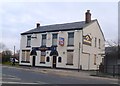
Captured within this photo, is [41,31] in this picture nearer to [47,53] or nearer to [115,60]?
[47,53]

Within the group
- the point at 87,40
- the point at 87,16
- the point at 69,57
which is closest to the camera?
the point at 69,57

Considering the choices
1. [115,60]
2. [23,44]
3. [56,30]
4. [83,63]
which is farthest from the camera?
[23,44]

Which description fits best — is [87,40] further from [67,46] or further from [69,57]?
[69,57]

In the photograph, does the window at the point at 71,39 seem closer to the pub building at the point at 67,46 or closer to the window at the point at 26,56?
the pub building at the point at 67,46

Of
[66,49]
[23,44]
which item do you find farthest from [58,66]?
[23,44]

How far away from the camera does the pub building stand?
156ft

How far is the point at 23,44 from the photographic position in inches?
2265

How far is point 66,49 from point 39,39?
24.6 ft

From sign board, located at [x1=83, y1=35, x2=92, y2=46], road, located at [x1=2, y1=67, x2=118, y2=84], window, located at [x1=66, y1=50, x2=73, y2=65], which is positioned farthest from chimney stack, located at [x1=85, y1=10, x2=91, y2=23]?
road, located at [x1=2, y1=67, x2=118, y2=84]

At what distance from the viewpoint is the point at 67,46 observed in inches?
1914

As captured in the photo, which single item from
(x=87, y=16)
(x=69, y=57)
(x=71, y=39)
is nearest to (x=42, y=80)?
(x=69, y=57)

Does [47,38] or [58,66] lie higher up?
[47,38]

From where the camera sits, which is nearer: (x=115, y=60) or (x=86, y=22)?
(x=115, y=60)

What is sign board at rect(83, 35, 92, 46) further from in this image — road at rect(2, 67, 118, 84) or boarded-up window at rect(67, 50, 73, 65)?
road at rect(2, 67, 118, 84)
